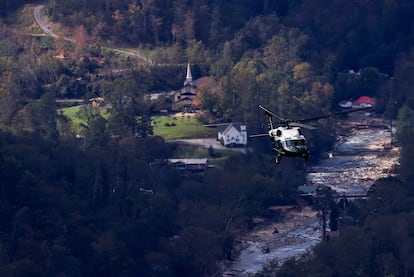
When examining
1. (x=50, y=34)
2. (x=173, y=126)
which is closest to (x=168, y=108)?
(x=173, y=126)

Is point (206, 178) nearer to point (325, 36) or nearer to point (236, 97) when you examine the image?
point (236, 97)

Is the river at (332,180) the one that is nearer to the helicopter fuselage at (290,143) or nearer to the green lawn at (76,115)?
the green lawn at (76,115)

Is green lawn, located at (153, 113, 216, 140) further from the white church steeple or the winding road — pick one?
the winding road

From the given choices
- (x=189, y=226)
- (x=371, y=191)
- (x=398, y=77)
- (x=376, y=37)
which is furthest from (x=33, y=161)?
(x=376, y=37)

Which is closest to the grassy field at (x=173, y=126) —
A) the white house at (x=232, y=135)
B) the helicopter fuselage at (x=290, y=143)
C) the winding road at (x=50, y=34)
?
the white house at (x=232, y=135)

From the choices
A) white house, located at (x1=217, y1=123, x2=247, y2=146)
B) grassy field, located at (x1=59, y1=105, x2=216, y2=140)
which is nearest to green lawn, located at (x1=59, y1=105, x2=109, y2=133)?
grassy field, located at (x1=59, y1=105, x2=216, y2=140)

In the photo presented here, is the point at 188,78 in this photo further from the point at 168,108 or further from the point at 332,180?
the point at 332,180
